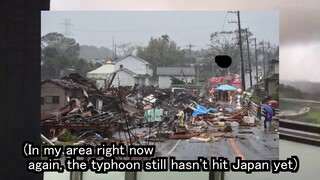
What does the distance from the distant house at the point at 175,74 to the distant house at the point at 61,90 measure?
31 cm

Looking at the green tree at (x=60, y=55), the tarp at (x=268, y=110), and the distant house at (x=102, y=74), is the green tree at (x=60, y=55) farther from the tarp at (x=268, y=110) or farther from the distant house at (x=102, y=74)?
the tarp at (x=268, y=110)

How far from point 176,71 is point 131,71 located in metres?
0.19

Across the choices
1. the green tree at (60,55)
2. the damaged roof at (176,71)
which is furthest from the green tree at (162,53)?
the green tree at (60,55)

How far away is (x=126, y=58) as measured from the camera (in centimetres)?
135

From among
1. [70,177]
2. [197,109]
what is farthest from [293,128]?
[70,177]

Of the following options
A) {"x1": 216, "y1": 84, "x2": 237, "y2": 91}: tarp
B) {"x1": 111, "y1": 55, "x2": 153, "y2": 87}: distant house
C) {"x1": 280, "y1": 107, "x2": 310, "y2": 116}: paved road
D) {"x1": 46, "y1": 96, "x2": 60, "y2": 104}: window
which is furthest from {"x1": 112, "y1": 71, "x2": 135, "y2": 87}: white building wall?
{"x1": 280, "y1": 107, "x2": 310, "y2": 116}: paved road

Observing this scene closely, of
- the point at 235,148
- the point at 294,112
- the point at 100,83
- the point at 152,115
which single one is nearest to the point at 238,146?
the point at 235,148

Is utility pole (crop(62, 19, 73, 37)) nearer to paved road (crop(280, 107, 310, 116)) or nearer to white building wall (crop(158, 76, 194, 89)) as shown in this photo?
white building wall (crop(158, 76, 194, 89))

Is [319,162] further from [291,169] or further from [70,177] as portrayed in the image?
[70,177]

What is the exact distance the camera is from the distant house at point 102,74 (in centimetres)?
136

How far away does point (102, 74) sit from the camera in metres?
1.36

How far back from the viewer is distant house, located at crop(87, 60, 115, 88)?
1.36 m

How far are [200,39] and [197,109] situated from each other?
30cm

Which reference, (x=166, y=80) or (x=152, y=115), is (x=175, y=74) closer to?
(x=166, y=80)
